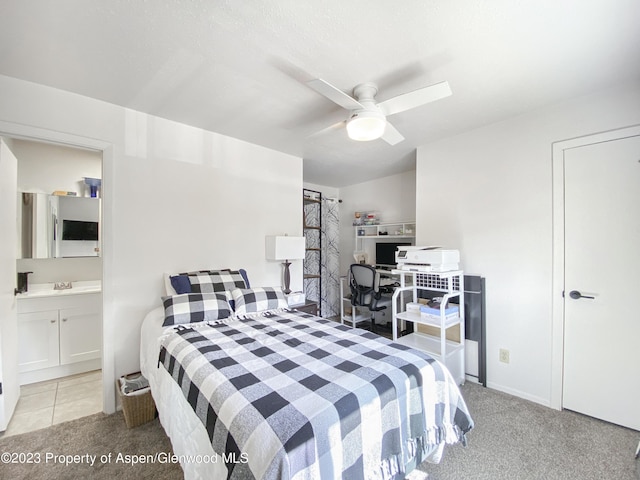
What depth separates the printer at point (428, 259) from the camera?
238 centimetres

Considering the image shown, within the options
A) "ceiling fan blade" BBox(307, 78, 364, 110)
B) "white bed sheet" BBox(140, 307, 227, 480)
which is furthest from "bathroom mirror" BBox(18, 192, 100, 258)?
"ceiling fan blade" BBox(307, 78, 364, 110)

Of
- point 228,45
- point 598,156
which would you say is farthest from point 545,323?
point 228,45

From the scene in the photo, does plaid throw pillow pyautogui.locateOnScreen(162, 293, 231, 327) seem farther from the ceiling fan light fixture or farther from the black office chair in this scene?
the black office chair

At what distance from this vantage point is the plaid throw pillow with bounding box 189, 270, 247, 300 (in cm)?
240

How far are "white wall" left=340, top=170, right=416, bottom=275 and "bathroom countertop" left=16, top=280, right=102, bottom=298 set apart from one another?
12.2 feet

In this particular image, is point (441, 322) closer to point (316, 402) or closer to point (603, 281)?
point (603, 281)

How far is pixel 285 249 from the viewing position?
10.2 feet

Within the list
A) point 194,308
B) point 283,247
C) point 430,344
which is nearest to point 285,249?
point 283,247

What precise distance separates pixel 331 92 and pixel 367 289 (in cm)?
274

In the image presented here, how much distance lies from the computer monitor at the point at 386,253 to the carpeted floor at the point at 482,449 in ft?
7.78

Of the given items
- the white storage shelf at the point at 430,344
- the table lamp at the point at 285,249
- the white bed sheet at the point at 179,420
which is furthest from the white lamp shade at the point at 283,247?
the white storage shelf at the point at 430,344

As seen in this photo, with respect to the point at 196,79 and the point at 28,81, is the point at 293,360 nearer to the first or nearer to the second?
the point at 196,79

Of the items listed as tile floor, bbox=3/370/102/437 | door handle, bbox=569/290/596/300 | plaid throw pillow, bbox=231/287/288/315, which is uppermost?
door handle, bbox=569/290/596/300

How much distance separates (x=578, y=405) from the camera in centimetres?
210
